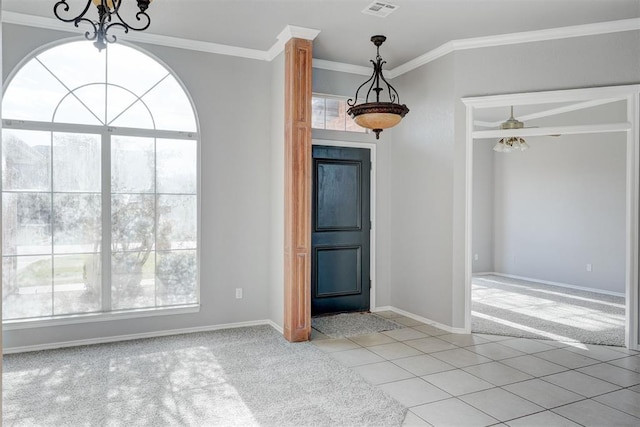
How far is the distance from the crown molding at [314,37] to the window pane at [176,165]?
1.00 meters

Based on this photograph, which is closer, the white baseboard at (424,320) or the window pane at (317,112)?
the white baseboard at (424,320)

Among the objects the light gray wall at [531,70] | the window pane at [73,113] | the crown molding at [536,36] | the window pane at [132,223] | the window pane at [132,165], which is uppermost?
the crown molding at [536,36]

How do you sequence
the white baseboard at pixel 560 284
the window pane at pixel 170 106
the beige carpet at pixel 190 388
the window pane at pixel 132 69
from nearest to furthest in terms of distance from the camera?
the beige carpet at pixel 190 388 → the window pane at pixel 132 69 → the window pane at pixel 170 106 → the white baseboard at pixel 560 284

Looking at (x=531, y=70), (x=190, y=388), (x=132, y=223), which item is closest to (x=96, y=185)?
(x=132, y=223)

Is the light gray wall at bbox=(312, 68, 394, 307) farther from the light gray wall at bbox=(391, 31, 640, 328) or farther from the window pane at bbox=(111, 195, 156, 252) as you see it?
the window pane at bbox=(111, 195, 156, 252)

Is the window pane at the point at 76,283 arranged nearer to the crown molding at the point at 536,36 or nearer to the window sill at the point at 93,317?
the window sill at the point at 93,317

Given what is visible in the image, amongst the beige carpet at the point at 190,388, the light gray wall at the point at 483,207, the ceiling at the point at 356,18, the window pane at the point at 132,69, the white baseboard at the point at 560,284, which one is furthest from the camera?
the light gray wall at the point at 483,207

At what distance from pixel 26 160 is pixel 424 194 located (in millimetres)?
3990

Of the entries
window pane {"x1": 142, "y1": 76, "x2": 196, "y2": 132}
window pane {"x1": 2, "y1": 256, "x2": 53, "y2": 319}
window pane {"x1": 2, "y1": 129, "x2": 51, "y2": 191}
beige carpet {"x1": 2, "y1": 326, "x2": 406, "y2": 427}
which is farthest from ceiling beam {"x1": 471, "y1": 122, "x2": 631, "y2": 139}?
window pane {"x1": 2, "y1": 256, "x2": 53, "y2": 319}

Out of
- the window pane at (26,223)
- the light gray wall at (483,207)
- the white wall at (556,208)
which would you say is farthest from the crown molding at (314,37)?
the light gray wall at (483,207)

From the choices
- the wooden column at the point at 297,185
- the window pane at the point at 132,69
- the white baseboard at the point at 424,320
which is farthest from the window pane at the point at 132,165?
the white baseboard at the point at 424,320

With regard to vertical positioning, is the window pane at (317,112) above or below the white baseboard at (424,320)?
above

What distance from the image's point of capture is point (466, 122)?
15.2 feet

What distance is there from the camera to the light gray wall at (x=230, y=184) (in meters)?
4.63
